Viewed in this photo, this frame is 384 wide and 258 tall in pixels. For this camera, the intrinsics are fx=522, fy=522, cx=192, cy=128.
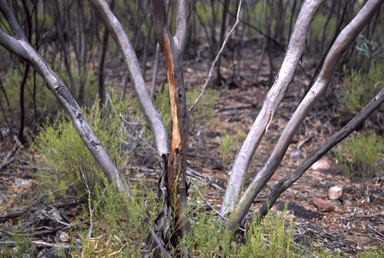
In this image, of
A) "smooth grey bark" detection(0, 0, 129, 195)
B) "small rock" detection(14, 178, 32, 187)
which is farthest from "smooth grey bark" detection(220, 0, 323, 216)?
"small rock" detection(14, 178, 32, 187)

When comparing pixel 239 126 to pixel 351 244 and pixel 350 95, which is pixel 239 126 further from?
pixel 351 244

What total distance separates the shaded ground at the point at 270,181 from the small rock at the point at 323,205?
0.13 feet

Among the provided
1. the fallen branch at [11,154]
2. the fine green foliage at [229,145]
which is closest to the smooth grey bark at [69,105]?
the fallen branch at [11,154]

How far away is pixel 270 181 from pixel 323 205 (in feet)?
1.82

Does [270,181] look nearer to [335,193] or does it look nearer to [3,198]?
[335,193]

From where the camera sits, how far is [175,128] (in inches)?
104

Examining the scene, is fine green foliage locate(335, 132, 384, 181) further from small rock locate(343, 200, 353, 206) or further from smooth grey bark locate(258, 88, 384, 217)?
smooth grey bark locate(258, 88, 384, 217)

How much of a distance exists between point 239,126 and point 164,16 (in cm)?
301

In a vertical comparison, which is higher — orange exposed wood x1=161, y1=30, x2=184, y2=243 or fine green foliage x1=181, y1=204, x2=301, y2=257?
orange exposed wood x1=161, y1=30, x2=184, y2=243

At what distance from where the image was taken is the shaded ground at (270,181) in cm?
321

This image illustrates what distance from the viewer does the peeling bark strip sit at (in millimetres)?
2562

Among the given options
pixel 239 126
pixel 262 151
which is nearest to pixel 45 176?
pixel 262 151

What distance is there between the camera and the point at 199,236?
8.14 feet

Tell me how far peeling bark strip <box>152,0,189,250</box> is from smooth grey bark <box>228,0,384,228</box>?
0.27 metres
